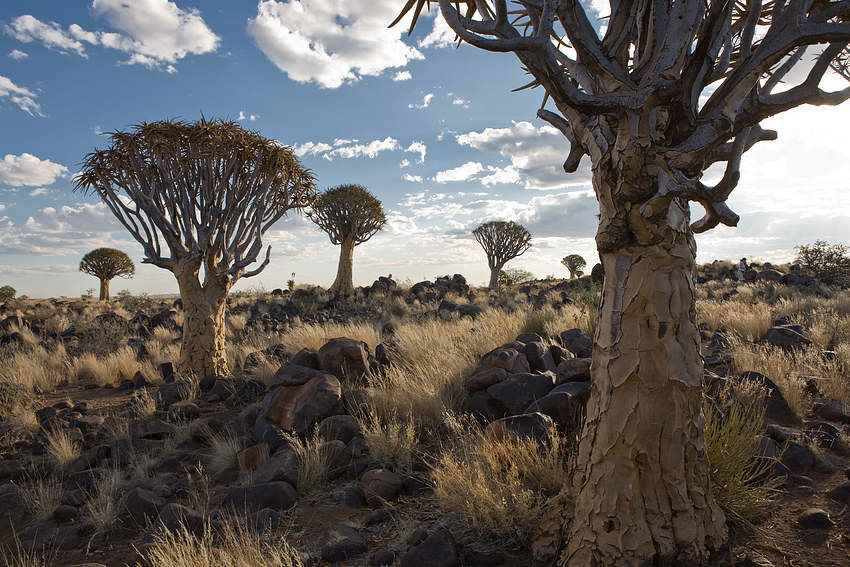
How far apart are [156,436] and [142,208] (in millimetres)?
4121

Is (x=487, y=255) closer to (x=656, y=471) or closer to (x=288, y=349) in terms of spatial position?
(x=288, y=349)

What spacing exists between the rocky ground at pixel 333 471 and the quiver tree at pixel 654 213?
1.86 feet

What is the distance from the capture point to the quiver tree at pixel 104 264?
100 feet

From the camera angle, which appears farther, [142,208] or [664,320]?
[142,208]

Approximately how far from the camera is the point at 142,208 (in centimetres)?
795

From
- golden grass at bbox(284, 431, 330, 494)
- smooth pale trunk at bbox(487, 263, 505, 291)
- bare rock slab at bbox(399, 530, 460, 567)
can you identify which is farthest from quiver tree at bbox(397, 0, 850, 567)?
smooth pale trunk at bbox(487, 263, 505, 291)

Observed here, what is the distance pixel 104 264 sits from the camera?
3066 cm

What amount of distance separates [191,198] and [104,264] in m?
28.3

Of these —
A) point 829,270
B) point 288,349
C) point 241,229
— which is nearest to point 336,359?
point 288,349

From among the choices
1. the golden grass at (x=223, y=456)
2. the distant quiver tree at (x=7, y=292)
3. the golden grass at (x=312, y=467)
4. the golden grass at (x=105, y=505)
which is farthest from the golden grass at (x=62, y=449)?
the distant quiver tree at (x=7, y=292)

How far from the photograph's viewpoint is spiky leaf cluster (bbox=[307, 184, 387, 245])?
71.9 feet

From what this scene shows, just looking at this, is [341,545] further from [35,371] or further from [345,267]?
[345,267]

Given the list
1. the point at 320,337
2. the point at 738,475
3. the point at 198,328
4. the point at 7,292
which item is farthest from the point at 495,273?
the point at 7,292

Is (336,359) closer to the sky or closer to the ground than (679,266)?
closer to the ground
